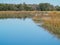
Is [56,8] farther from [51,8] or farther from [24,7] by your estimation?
[24,7]

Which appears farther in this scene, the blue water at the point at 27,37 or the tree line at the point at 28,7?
the tree line at the point at 28,7

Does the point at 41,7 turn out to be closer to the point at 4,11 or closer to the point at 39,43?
the point at 4,11

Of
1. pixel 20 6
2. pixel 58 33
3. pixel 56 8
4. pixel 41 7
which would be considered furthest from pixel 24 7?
pixel 58 33

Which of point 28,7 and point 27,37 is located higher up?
point 28,7

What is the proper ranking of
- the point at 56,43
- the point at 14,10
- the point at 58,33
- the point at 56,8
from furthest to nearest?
the point at 14,10 < the point at 56,8 < the point at 58,33 < the point at 56,43

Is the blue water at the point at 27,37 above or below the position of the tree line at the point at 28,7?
below

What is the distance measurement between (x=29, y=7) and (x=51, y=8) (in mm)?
3875

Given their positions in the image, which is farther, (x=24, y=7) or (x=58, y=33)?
(x=24, y=7)

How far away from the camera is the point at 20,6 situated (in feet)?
95.3

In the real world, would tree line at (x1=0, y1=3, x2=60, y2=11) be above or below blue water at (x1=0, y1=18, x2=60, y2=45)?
above

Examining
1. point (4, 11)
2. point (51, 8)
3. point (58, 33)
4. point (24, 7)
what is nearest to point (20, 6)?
point (24, 7)

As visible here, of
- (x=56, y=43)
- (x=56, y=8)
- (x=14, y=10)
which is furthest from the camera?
(x=14, y=10)

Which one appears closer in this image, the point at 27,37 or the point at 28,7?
the point at 27,37

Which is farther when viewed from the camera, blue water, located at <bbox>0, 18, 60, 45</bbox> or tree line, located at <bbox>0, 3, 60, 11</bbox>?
tree line, located at <bbox>0, 3, 60, 11</bbox>
